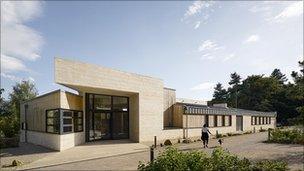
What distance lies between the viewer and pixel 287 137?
83.5ft

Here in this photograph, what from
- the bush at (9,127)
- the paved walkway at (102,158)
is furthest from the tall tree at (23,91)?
the paved walkway at (102,158)

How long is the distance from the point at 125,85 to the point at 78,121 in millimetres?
4187

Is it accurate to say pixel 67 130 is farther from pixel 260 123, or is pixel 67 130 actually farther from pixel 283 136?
pixel 260 123

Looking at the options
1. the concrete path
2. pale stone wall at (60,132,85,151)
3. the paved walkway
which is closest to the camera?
the paved walkway

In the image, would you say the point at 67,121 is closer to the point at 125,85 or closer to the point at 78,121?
the point at 78,121

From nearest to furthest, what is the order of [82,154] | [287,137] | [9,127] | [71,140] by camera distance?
[82,154], [71,140], [287,137], [9,127]

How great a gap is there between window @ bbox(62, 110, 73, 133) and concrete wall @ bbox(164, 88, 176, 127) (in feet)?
45.0

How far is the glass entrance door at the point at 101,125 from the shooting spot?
982 inches

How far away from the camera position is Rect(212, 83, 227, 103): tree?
88.5 metres

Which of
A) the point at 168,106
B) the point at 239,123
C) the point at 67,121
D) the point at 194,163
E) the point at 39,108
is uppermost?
the point at 39,108

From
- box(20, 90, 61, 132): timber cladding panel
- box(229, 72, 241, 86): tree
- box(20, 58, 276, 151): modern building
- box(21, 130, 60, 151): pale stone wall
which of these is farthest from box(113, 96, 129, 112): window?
box(229, 72, 241, 86): tree

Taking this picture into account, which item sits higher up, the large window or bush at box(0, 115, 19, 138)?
the large window

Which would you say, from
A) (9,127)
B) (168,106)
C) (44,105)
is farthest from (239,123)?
(44,105)

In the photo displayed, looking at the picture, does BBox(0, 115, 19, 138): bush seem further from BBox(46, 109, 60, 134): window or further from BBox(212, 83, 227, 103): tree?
BBox(212, 83, 227, 103): tree
